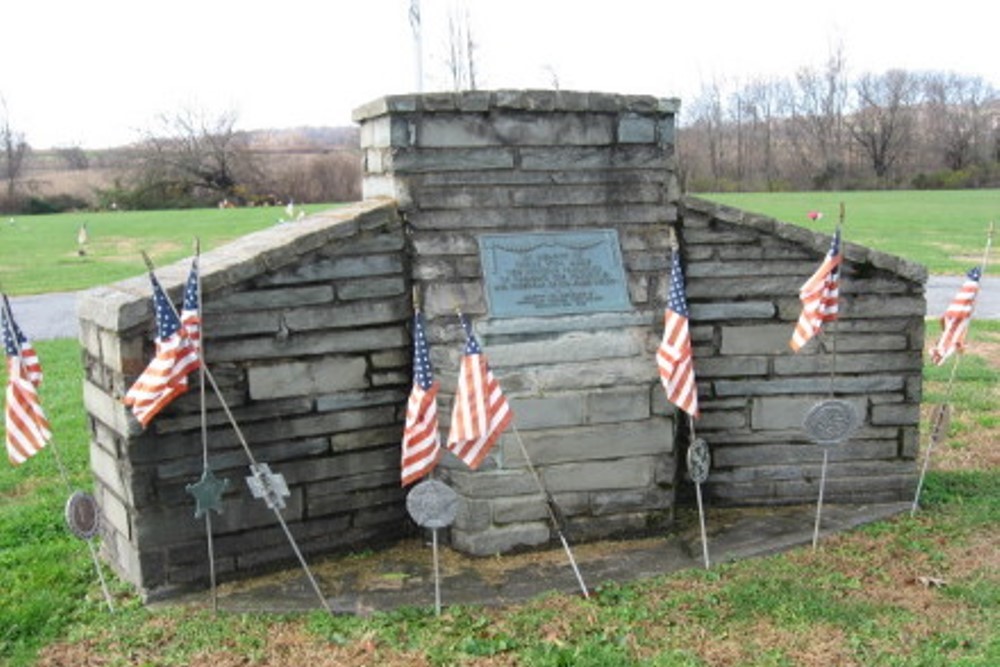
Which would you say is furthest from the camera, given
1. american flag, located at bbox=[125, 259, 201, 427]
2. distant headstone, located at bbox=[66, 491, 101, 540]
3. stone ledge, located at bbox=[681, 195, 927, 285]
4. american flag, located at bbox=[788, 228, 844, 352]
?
stone ledge, located at bbox=[681, 195, 927, 285]

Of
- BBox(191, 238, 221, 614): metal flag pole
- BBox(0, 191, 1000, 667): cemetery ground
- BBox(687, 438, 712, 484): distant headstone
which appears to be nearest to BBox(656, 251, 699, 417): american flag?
BBox(687, 438, 712, 484): distant headstone

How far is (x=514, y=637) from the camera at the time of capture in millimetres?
5570

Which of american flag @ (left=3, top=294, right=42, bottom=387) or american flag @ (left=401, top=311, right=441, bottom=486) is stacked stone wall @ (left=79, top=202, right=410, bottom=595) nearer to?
american flag @ (left=3, top=294, right=42, bottom=387)

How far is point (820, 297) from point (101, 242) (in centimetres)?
3431

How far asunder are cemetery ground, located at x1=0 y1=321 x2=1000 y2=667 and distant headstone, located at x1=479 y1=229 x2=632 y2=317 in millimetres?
1732

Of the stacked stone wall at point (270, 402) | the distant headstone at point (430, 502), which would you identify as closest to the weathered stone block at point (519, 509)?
the stacked stone wall at point (270, 402)

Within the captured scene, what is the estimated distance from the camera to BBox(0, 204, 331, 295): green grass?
2511cm

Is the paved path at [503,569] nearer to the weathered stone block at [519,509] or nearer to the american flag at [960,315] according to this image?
the weathered stone block at [519,509]

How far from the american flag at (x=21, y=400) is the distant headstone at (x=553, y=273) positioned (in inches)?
114

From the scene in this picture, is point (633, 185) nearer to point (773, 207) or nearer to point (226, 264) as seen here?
point (226, 264)

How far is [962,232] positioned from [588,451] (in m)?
31.0

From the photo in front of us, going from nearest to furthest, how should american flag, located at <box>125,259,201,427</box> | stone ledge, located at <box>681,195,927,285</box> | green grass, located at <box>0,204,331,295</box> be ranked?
american flag, located at <box>125,259,201,427</box> < stone ledge, located at <box>681,195,927,285</box> < green grass, located at <box>0,204,331,295</box>

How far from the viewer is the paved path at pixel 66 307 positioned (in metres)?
17.2

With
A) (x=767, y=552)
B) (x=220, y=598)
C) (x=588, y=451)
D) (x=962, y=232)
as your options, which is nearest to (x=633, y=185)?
(x=588, y=451)
